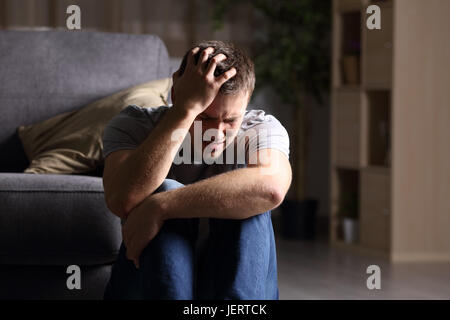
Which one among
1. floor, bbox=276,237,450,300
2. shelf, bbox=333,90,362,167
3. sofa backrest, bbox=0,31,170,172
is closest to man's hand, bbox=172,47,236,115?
sofa backrest, bbox=0,31,170,172

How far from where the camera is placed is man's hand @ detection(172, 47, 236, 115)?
1.32 metres

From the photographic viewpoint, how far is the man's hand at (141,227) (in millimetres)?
1275

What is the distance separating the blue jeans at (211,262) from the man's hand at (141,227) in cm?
1

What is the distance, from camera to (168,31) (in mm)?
3971

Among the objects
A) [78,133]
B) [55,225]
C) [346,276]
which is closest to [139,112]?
[55,225]

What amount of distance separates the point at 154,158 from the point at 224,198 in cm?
16

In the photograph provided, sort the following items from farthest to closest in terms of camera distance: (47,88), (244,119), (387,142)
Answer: (387,142)
(47,88)
(244,119)

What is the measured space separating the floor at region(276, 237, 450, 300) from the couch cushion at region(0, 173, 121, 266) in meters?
0.84

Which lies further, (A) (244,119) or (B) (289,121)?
(B) (289,121)

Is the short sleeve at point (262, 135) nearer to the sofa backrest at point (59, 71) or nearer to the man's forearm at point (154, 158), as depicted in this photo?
the man's forearm at point (154, 158)

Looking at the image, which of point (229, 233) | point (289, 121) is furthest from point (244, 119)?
point (289, 121)

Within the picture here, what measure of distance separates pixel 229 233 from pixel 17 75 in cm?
137

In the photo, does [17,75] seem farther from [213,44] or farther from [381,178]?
[381,178]

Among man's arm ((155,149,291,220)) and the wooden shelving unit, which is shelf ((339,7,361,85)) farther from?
man's arm ((155,149,291,220))
